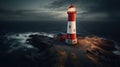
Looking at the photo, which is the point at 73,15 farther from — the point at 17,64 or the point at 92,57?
the point at 17,64

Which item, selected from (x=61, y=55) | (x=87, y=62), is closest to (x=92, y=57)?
(x=87, y=62)

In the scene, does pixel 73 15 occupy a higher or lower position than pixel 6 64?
higher

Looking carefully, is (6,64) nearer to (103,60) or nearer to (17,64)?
(17,64)

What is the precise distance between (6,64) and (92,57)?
16.5 m

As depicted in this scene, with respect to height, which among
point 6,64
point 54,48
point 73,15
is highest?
point 73,15

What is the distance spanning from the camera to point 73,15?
105 feet

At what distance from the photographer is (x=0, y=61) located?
94.5ft

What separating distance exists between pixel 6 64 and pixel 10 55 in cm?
571

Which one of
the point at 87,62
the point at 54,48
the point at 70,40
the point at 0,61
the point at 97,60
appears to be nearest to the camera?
the point at 87,62

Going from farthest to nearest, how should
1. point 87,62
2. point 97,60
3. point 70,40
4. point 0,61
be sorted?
point 70,40
point 0,61
point 97,60
point 87,62

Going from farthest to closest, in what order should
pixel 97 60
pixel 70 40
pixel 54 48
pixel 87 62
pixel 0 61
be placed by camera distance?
pixel 70 40 → pixel 54 48 → pixel 0 61 → pixel 97 60 → pixel 87 62

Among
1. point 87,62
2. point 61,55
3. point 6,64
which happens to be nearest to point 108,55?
point 87,62

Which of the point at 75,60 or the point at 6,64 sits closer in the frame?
the point at 75,60

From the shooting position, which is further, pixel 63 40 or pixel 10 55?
pixel 63 40
